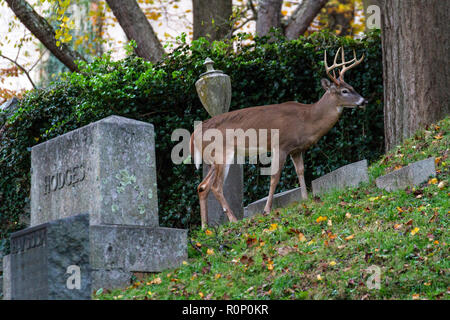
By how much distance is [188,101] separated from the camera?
12234 mm

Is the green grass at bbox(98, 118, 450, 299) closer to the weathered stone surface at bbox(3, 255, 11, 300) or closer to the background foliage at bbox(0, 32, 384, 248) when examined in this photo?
the weathered stone surface at bbox(3, 255, 11, 300)

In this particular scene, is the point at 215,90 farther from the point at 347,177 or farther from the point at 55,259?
the point at 55,259

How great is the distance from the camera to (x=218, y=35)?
52.6 feet

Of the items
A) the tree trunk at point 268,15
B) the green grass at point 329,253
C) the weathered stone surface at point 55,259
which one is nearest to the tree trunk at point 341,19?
the tree trunk at point 268,15

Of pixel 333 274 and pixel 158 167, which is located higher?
pixel 158 167

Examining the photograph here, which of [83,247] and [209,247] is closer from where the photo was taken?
[83,247]

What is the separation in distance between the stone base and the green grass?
0.17 m

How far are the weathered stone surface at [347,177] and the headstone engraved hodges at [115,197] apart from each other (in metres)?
2.78

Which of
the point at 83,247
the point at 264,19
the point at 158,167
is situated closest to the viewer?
the point at 83,247

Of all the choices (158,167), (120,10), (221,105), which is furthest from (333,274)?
(120,10)

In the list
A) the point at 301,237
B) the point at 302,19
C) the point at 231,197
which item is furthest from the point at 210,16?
the point at 301,237

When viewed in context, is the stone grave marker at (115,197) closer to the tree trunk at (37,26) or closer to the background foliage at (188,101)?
the background foliage at (188,101)
